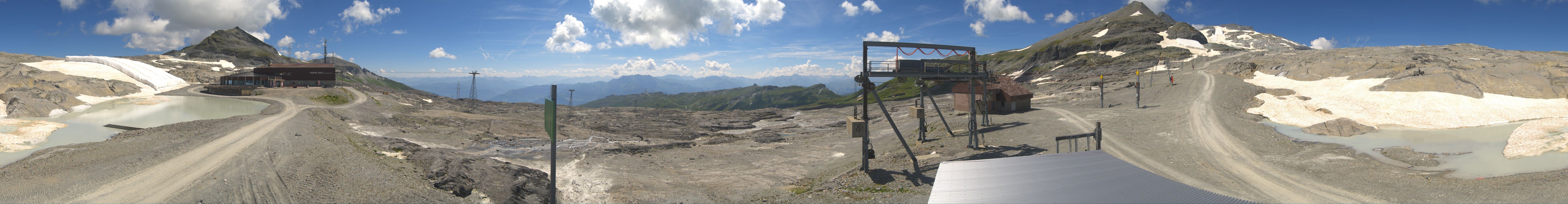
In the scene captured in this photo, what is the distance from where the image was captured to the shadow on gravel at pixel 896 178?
19.3 metres

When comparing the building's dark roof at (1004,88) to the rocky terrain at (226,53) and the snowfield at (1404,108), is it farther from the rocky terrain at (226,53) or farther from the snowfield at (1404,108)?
the rocky terrain at (226,53)

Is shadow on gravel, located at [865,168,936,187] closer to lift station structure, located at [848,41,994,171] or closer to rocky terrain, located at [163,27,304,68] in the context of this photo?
lift station structure, located at [848,41,994,171]

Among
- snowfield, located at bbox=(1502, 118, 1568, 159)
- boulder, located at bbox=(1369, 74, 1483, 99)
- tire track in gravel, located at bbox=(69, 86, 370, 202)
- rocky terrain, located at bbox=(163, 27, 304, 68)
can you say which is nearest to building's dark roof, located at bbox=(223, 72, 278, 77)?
rocky terrain, located at bbox=(163, 27, 304, 68)

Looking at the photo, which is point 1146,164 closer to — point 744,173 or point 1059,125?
point 1059,125

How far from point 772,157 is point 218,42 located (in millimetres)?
253673

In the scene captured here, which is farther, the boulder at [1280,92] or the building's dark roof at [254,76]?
the building's dark roof at [254,76]

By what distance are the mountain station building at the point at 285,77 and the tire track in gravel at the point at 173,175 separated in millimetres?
82261

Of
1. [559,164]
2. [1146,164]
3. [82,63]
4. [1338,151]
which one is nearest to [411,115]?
[559,164]

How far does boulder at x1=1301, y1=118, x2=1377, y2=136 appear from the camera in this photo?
2811 cm

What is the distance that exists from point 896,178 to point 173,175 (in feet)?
90.2

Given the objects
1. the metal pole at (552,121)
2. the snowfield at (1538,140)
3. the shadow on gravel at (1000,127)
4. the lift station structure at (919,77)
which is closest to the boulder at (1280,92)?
the snowfield at (1538,140)

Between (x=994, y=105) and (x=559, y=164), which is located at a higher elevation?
(x=994, y=105)

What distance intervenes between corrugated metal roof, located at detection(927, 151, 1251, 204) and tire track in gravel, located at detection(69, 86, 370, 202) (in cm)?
2395

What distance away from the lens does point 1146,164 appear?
2339 centimetres
